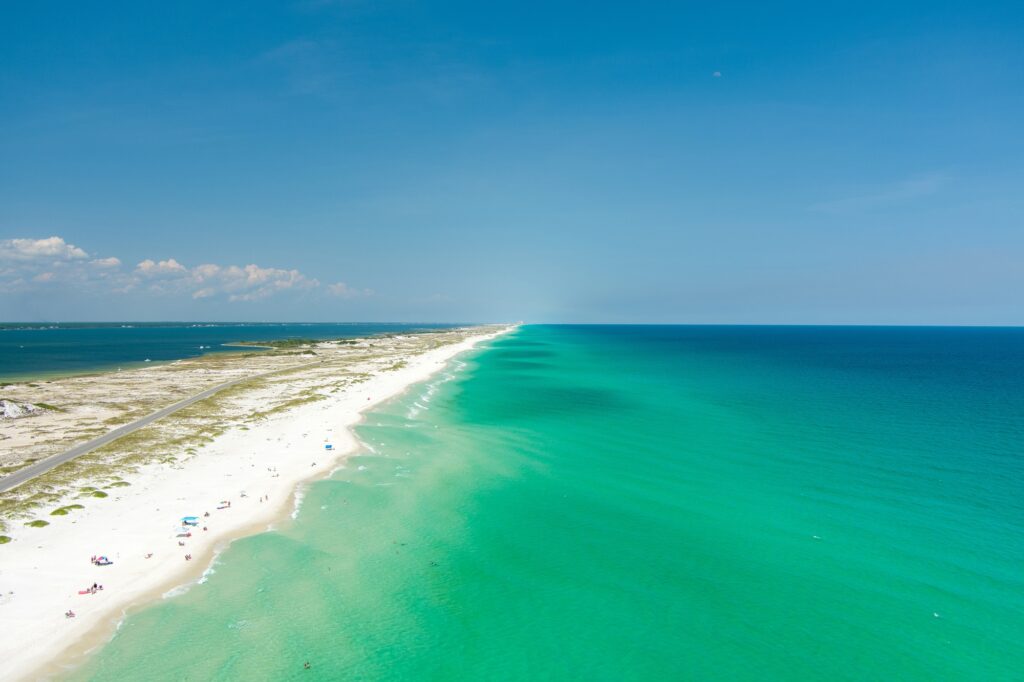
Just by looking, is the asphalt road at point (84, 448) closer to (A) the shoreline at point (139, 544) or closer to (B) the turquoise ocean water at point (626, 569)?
(A) the shoreline at point (139, 544)

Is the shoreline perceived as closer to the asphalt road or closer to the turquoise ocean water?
the turquoise ocean water

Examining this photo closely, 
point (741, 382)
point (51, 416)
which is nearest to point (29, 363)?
point (51, 416)

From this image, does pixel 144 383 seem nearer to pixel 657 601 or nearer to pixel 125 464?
A: pixel 125 464

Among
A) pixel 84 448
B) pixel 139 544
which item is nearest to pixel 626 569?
pixel 139 544

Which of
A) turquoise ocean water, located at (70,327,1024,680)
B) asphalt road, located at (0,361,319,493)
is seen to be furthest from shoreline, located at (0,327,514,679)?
asphalt road, located at (0,361,319,493)

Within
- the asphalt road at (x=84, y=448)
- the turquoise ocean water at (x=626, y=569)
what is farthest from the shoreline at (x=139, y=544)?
the asphalt road at (x=84, y=448)

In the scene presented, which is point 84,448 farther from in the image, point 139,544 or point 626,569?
point 626,569

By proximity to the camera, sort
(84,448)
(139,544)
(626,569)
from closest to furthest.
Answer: (626,569)
(139,544)
(84,448)
